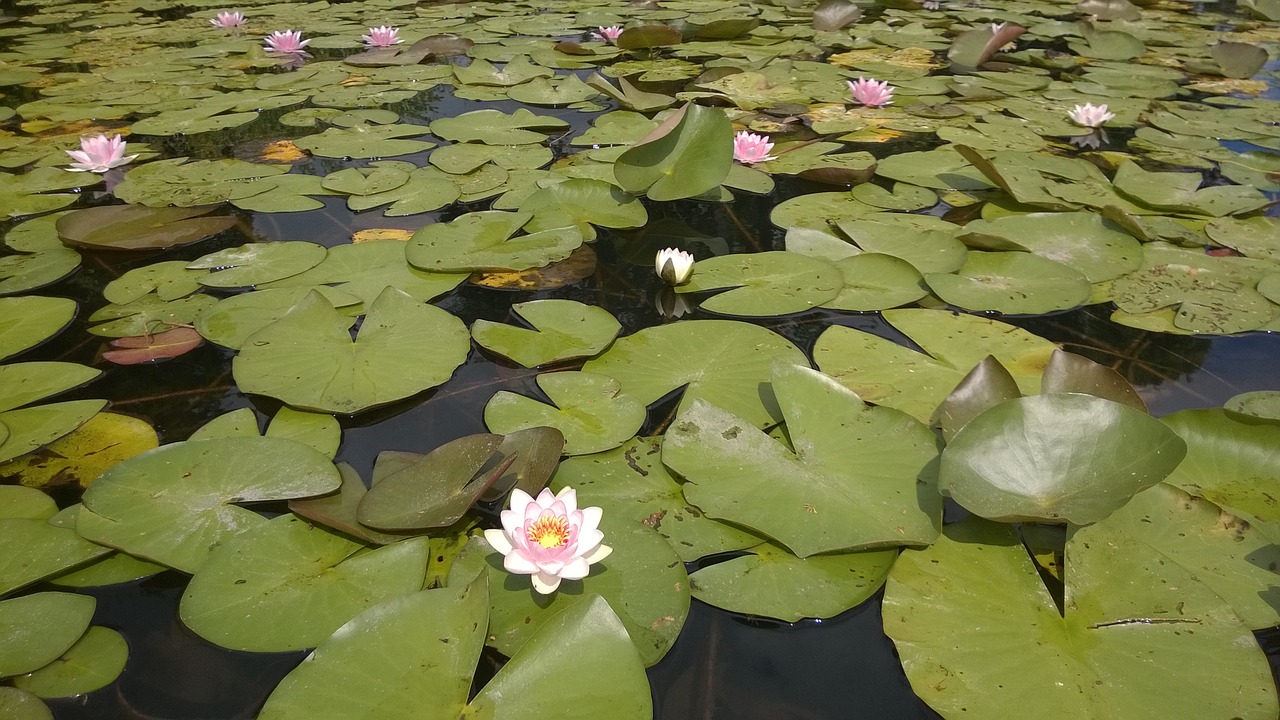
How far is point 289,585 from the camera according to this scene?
3.62ft

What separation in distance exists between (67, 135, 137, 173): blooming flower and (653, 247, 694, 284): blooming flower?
2.27 metres

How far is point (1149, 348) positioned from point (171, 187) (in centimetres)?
321

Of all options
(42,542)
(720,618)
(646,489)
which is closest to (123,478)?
(42,542)

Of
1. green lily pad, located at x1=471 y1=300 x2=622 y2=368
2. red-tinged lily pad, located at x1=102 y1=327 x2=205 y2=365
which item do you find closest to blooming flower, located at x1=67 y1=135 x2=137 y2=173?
red-tinged lily pad, located at x1=102 y1=327 x2=205 y2=365

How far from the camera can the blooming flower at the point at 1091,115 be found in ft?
9.96

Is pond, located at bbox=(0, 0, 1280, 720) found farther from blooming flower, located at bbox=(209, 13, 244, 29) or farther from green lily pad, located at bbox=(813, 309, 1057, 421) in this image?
blooming flower, located at bbox=(209, 13, 244, 29)

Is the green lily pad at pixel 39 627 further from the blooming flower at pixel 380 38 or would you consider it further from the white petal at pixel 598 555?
the blooming flower at pixel 380 38

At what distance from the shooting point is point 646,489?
129 centimetres

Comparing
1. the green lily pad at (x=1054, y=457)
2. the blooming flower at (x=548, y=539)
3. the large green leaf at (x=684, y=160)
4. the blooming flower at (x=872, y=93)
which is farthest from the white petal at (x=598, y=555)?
the blooming flower at (x=872, y=93)

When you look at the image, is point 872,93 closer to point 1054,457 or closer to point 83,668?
point 1054,457

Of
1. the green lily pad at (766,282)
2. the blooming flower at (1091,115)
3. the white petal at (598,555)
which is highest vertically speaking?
the blooming flower at (1091,115)

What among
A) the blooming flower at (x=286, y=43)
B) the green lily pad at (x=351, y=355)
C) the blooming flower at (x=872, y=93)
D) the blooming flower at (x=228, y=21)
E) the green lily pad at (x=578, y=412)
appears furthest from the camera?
the blooming flower at (x=228, y=21)

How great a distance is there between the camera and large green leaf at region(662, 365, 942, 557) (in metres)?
1.16

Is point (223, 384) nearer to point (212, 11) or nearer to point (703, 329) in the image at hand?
point (703, 329)
